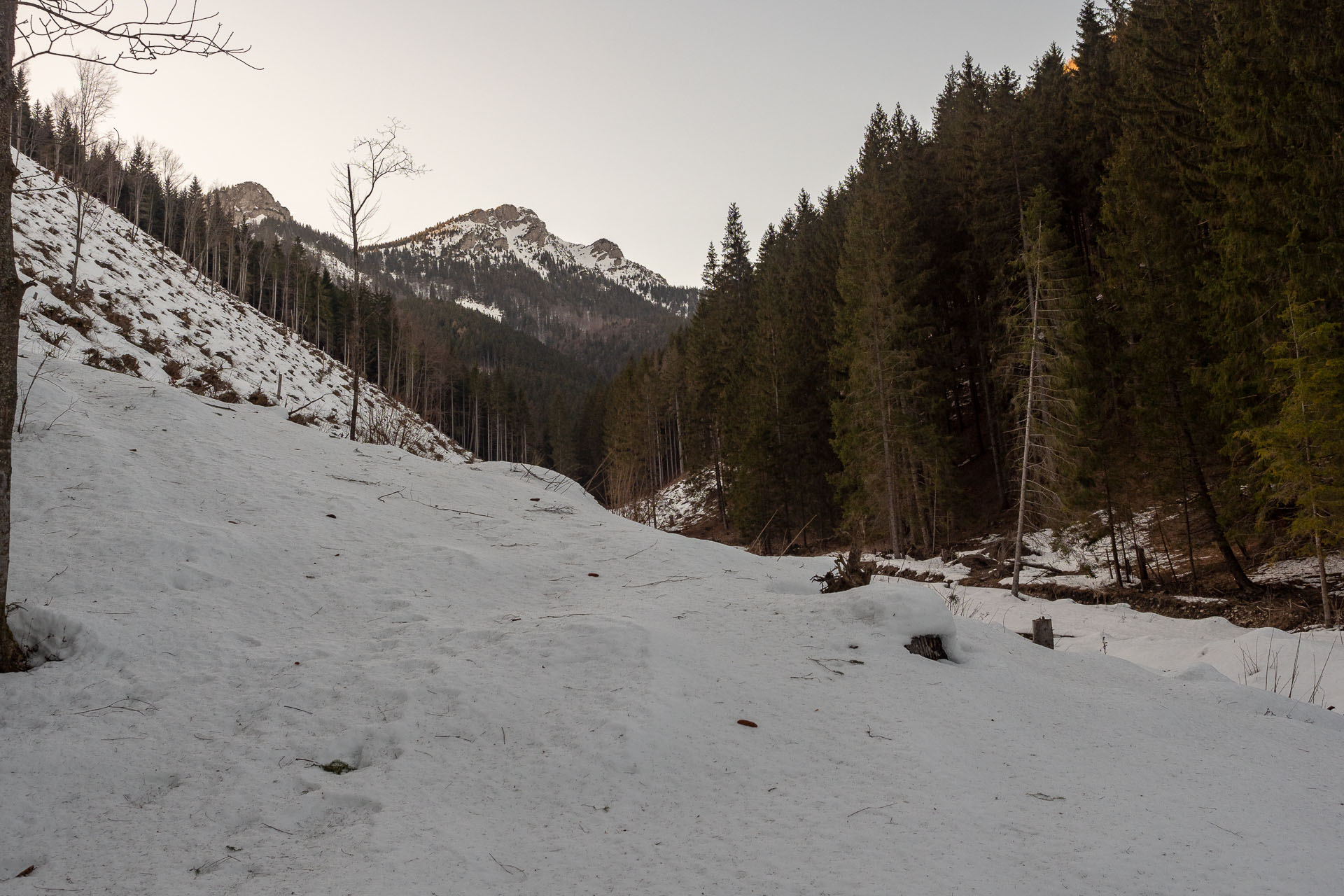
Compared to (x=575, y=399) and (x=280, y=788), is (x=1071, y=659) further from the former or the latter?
(x=575, y=399)

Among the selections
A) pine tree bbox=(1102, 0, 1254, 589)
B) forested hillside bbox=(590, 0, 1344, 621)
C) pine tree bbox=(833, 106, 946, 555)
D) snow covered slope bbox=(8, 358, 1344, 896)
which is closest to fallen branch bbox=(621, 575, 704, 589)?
snow covered slope bbox=(8, 358, 1344, 896)

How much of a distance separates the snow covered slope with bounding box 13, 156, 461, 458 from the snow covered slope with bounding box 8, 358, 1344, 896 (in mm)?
6956

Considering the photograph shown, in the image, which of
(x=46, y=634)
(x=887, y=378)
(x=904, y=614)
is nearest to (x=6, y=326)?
(x=46, y=634)

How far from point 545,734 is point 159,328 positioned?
30061 mm

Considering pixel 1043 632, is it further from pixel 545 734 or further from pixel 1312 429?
pixel 1312 429

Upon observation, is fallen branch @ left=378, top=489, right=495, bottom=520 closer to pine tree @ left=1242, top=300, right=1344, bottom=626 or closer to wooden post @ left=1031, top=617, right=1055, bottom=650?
wooden post @ left=1031, top=617, right=1055, bottom=650

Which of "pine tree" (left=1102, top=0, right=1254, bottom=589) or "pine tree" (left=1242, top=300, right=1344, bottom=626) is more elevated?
"pine tree" (left=1102, top=0, right=1254, bottom=589)

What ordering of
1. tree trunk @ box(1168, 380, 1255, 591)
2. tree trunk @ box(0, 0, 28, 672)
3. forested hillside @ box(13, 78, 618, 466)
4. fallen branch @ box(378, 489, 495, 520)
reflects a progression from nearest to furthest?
1. tree trunk @ box(0, 0, 28, 672)
2. fallen branch @ box(378, 489, 495, 520)
3. tree trunk @ box(1168, 380, 1255, 591)
4. forested hillside @ box(13, 78, 618, 466)

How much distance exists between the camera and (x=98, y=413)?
6.29 m

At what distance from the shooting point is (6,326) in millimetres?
3166

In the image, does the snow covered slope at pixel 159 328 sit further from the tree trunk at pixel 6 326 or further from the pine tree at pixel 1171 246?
the pine tree at pixel 1171 246

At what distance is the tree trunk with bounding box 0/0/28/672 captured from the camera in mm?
3059

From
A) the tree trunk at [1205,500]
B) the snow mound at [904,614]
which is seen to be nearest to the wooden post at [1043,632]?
the snow mound at [904,614]

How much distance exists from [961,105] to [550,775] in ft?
125
